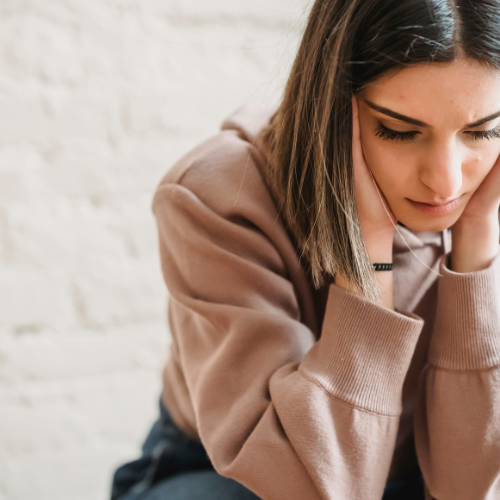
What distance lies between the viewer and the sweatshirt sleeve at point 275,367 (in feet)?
2.04

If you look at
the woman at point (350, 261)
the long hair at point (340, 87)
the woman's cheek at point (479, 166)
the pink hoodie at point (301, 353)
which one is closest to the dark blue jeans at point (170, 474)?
the woman at point (350, 261)

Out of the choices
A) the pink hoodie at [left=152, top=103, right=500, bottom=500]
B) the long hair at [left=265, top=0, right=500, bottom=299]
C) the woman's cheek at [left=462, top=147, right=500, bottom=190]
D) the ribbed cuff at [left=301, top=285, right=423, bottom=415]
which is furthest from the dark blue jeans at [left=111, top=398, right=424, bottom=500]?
the woman's cheek at [left=462, top=147, right=500, bottom=190]

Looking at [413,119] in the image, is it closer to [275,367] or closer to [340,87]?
[340,87]

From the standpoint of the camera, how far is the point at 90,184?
1.04 metres

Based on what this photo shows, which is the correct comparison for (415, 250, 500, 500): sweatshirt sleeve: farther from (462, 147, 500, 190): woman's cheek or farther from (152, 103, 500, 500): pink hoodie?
(462, 147, 500, 190): woman's cheek

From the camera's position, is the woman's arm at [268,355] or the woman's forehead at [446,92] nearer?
the woman's forehead at [446,92]

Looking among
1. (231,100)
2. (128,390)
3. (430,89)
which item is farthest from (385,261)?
(128,390)

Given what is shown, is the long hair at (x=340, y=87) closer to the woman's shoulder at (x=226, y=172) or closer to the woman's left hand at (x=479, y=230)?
the woman's shoulder at (x=226, y=172)

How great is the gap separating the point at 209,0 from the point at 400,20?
611 mm

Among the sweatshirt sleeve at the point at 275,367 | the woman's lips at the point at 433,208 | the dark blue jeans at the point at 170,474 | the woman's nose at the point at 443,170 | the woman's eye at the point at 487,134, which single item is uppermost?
the woman's eye at the point at 487,134

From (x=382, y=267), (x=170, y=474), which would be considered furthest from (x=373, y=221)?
(x=170, y=474)

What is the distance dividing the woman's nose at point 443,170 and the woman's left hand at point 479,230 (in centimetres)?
13

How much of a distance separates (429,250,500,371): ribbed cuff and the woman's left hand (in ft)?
0.08

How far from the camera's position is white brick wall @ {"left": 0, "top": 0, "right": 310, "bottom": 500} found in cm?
99
